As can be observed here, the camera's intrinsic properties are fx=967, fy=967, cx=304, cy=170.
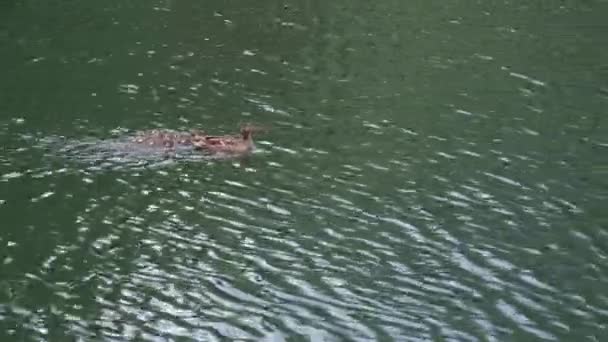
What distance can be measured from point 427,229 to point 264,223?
4500 millimetres

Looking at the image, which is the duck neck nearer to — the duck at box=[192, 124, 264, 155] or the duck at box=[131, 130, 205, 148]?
the duck at box=[192, 124, 264, 155]

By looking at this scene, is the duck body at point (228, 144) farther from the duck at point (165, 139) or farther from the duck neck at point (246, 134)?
the duck at point (165, 139)

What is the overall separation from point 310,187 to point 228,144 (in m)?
3.82

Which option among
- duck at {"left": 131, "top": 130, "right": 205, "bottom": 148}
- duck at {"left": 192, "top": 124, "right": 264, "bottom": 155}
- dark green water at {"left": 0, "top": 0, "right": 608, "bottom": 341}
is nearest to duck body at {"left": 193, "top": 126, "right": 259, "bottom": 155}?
duck at {"left": 192, "top": 124, "right": 264, "bottom": 155}

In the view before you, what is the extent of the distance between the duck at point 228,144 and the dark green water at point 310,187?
2.28 feet

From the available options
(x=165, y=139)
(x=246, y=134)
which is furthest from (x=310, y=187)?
(x=165, y=139)

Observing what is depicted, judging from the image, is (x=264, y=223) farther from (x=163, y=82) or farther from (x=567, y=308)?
(x=163, y=82)

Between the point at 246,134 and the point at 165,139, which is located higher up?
the point at 246,134

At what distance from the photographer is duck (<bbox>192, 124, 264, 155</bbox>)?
31703mm

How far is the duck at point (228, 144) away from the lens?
3170 centimetres

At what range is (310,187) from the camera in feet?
96.3

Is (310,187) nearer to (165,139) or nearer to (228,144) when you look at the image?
(228,144)

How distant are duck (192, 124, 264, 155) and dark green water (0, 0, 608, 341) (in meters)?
0.69

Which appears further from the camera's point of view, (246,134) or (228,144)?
(246,134)
